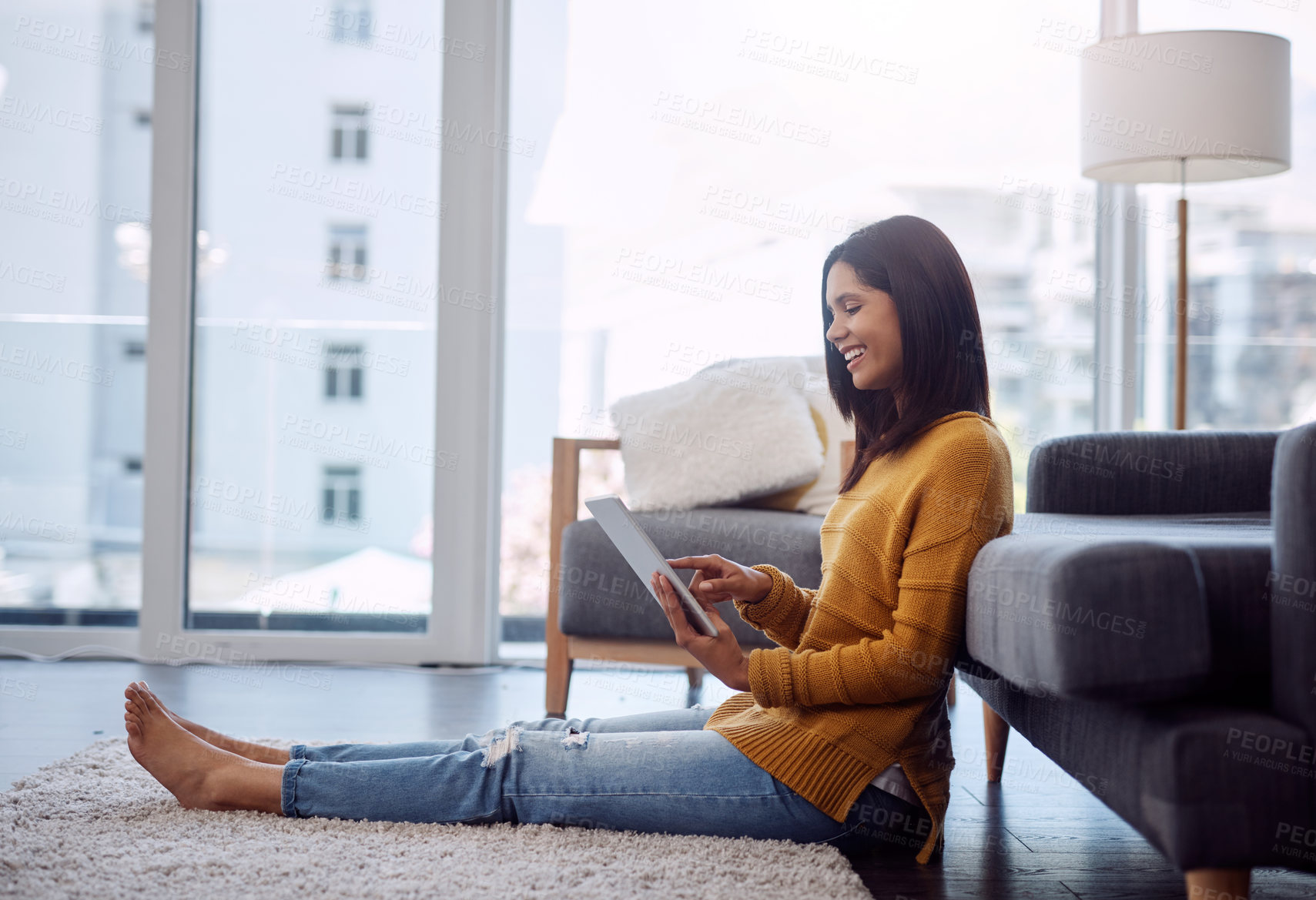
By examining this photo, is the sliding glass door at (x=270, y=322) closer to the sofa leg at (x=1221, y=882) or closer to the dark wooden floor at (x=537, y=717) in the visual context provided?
the dark wooden floor at (x=537, y=717)

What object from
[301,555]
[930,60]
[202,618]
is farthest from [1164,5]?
[202,618]

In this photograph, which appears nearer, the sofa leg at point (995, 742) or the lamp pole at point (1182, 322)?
the sofa leg at point (995, 742)

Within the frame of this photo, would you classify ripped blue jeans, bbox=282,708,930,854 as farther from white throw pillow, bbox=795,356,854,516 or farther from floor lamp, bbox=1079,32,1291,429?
floor lamp, bbox=1079,32,1291,429

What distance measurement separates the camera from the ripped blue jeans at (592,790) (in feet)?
4.26

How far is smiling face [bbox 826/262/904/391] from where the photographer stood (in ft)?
4.25

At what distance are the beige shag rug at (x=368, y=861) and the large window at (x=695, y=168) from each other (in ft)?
5.60

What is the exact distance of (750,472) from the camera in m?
2.40

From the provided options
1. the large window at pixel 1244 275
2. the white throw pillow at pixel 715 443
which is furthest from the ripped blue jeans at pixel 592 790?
the large window at pixel 1244 275

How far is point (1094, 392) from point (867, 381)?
2201 mm

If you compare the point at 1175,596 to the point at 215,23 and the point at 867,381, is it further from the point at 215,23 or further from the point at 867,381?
the point at 215,23

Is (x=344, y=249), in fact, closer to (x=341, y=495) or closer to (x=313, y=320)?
(x=313, y=320)

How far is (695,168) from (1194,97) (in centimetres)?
133

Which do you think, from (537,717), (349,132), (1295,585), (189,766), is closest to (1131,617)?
(1295,585)

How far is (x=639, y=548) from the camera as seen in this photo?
133cm
